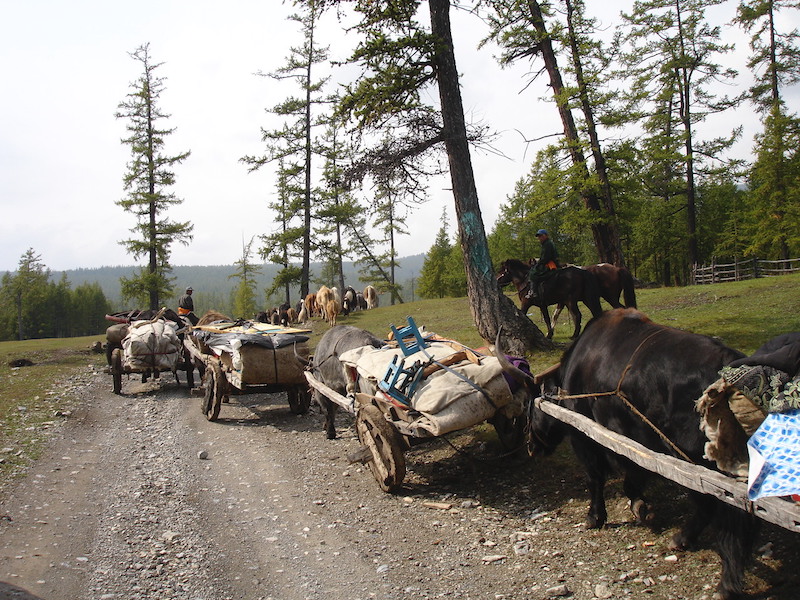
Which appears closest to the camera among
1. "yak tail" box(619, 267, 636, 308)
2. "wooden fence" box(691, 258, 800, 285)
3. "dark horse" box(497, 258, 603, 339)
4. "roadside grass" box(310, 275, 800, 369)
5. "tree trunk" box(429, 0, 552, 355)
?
"tree trunk" box(429, 0, 552, 355)

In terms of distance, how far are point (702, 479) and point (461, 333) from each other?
12.8 m

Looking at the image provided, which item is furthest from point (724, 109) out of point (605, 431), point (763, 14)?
point (605, 431)

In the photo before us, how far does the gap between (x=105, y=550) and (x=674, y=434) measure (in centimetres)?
464

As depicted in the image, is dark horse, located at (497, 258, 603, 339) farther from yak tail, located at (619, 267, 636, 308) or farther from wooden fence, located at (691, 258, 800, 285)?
wooden fence, located at (691, 258, 800, 285)

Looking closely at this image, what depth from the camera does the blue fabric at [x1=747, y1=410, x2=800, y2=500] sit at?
2637mm

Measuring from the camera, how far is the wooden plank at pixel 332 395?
6801 millimetres

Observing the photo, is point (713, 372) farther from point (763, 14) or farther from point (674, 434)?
point (763, 14)

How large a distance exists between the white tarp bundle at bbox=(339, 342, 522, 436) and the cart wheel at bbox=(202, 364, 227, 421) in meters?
5.11


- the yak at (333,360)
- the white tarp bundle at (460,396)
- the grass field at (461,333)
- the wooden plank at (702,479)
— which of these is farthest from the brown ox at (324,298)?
the wooden plank at (702,479)

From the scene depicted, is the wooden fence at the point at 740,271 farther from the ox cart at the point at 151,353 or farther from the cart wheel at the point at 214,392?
the cart wheel at the point at 214,392

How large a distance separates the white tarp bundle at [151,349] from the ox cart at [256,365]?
196 centimetres

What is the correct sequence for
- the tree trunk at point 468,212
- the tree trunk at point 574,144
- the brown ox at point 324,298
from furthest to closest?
1. the brown ox at point 324,298
2. the tree trunk at point 574,144
3. the tree trunk at point 468,212

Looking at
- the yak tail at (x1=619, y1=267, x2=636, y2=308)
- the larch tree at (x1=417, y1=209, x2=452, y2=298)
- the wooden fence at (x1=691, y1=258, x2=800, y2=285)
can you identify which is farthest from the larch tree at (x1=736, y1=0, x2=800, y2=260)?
the larch tree at (x1=417, y1=209, x2=452, y2=298)

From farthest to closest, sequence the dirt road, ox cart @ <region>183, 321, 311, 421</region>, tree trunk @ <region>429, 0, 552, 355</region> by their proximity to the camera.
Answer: tree trunk @ <region>429, 0, 552, 355</region> < ox cart @ <region>183, 321, 311, 421</region> < the dirt road
